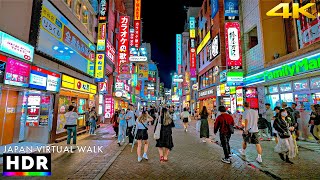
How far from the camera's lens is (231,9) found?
17484 millimetres

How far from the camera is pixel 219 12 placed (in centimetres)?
2311

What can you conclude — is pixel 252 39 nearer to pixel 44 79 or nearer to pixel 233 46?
pixel 233 46

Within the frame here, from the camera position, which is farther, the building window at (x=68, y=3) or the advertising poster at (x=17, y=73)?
the building window at (x=68, y=3)

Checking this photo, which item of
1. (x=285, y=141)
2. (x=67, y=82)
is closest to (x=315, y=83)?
(x=285, y=141)

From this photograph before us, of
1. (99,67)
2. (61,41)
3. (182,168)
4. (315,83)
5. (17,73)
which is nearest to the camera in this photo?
(182,168)

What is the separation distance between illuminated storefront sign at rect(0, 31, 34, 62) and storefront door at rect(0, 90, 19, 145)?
243 centimetres

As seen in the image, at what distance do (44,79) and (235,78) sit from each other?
14862mm

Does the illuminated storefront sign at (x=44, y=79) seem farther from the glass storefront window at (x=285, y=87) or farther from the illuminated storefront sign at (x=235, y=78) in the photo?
the glass storefront window at (x=285, y=87)

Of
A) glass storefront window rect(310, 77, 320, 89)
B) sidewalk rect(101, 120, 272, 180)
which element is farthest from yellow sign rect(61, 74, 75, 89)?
glass storefront window rect(310, 77, 320, 89)

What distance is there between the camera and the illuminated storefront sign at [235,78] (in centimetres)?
1656

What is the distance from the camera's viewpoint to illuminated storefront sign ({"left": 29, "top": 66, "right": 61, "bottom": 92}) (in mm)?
8188

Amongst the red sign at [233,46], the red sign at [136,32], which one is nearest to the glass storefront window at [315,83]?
the red sign at [233,46]

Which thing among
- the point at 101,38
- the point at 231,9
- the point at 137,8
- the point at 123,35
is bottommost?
the point at 101,38

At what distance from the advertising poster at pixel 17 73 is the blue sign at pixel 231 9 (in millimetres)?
16776
